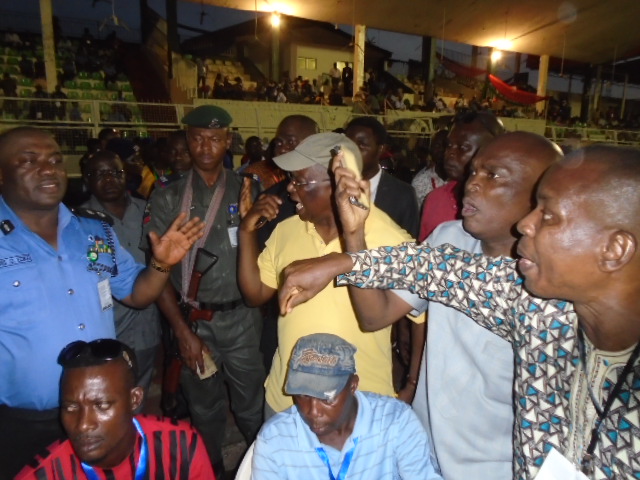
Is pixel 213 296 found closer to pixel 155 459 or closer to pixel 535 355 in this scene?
pixel 155 459

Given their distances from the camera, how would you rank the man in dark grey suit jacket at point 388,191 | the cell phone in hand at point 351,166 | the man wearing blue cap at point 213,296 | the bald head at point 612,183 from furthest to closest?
the man in dark grey suit jacket at point 388,191 → the man wearing blue cap at point 213,296 → the cell phone in hand at point 351,166 → the bald head at point 612,183

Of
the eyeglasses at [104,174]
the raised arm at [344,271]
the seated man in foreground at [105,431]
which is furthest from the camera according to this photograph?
the eyeglasses at [104,174]

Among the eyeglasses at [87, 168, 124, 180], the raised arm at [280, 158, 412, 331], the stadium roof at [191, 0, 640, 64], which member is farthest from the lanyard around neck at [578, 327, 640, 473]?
the stadium roof at [191, 0, 640, 64]

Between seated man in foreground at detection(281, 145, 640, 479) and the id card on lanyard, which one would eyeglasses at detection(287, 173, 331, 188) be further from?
the id card on lanyard

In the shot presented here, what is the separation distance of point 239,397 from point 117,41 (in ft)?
69.0

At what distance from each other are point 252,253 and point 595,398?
1.75m

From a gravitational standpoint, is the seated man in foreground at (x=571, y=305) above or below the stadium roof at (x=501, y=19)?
below

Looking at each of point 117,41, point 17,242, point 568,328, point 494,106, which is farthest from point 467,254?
point 494,106

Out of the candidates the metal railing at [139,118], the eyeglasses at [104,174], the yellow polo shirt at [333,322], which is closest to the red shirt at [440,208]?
the yellow polo shirt at [333,322]

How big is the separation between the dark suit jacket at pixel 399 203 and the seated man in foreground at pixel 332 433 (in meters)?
1.94

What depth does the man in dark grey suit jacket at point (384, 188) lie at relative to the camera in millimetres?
3744

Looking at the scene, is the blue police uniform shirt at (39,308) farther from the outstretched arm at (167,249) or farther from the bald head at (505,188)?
the bald head at (505,188)

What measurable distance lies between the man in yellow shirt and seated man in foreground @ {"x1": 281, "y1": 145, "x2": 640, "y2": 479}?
0.62 m

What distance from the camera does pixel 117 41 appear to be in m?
19.8
